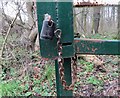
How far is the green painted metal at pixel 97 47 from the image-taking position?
94 cm

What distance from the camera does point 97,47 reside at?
958 mm

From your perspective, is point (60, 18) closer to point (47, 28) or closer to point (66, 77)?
point (47, 28)

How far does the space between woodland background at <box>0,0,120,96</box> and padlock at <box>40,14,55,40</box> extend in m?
1.08

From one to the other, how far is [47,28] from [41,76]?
272 cm

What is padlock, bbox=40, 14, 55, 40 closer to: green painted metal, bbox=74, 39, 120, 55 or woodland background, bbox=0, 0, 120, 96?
green painted metal, bbox=74, 39, 120, 55

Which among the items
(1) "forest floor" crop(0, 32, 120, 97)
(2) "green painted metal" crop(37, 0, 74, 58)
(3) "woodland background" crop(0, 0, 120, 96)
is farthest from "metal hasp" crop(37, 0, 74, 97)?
(1) "forest floor" crop(0, 32, 120, 97)

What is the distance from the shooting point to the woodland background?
2.91m

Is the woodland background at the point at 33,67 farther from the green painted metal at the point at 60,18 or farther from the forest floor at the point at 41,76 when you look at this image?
the green painted metal at the point at 60,18

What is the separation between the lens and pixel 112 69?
351 centimetres

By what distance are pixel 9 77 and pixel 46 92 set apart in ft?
3.39

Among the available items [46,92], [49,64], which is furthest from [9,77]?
[46,92]

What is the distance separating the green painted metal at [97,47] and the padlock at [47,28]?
14cm

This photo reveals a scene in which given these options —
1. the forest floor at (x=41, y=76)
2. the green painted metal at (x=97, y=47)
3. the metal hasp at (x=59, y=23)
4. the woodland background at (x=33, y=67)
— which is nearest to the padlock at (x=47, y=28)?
the metal hasp at (x=59, y=23)

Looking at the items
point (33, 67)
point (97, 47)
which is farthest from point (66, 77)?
point (33, 67)
